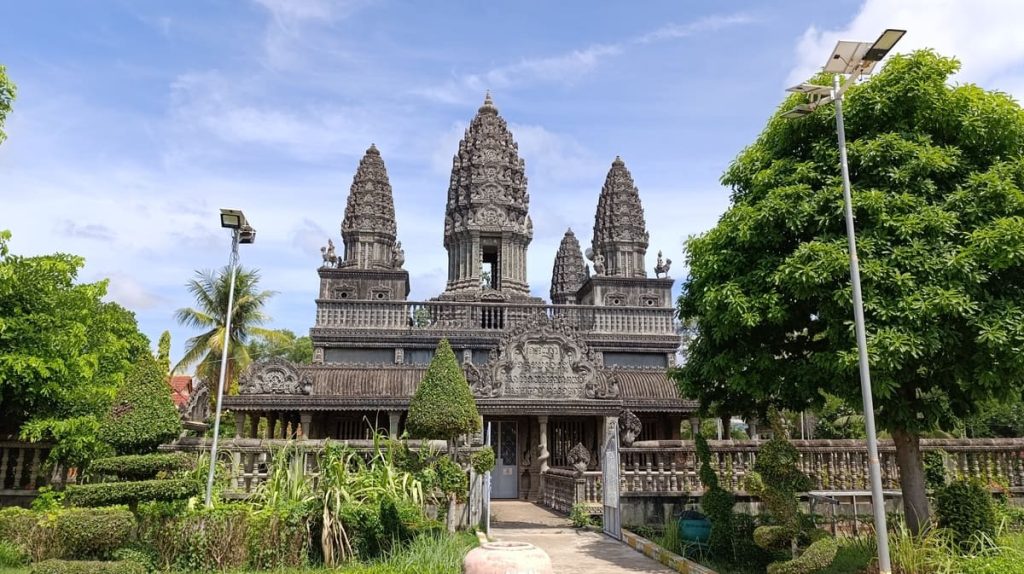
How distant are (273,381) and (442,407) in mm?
10700

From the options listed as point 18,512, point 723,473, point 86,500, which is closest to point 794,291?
point 723,473

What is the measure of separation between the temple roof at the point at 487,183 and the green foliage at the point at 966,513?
20700 mm

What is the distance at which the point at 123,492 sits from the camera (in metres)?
9.22

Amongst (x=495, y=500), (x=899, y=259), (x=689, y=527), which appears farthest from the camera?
(x=495, y=500)

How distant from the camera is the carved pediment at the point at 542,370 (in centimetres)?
1931

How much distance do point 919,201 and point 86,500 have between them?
37.7 ft

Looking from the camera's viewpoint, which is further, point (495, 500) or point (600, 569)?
point (495, 500)

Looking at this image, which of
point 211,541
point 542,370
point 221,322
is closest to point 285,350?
point 221,322

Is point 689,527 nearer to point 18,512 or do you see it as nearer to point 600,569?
point 600,569

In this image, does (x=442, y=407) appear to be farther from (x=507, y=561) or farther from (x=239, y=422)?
(x=239, y=422)

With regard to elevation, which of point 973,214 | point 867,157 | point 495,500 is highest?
point 867,157

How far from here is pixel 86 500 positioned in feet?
30.3

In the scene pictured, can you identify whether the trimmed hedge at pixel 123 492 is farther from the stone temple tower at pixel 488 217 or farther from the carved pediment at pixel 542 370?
the stone temple tower at pixel 488 217

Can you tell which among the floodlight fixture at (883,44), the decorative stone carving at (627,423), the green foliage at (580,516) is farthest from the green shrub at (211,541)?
the decorative stone carving at (627,423)
